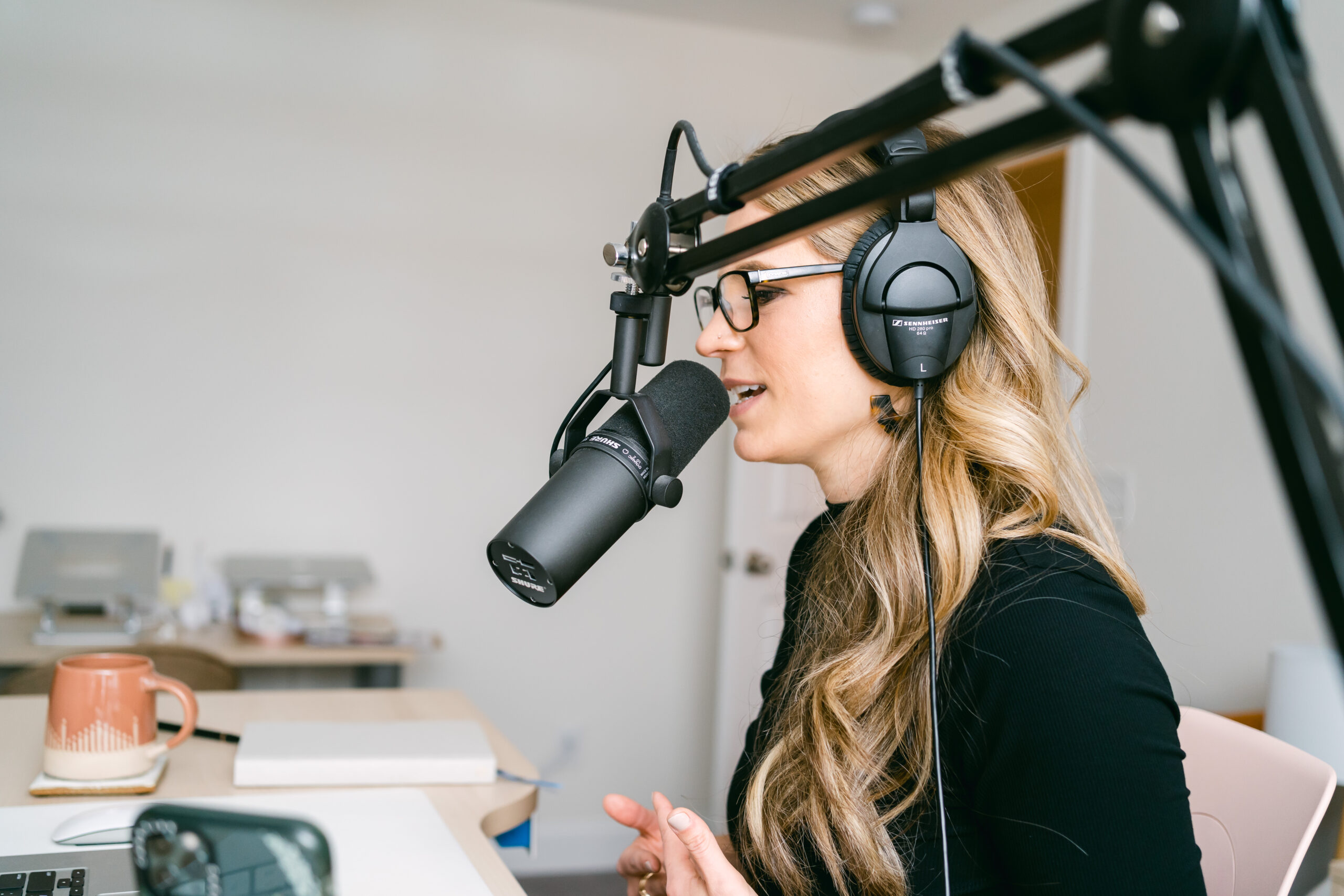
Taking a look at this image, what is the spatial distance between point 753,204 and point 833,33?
276 centimetres

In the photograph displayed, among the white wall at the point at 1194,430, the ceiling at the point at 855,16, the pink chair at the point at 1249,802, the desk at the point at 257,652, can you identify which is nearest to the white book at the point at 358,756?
the pink chair at the point at 1249,802

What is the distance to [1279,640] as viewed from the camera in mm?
2232

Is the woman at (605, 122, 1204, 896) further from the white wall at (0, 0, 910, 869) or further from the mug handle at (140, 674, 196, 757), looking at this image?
the white wall at (0, 0, 910, 869)

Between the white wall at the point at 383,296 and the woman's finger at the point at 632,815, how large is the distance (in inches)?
86.3

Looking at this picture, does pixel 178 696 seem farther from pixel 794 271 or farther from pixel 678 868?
pixel 794 271

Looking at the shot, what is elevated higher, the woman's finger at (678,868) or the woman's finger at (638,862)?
the woman's finger at (678,868)

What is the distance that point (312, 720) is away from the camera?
1.48m

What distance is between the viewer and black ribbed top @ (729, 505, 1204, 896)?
765 millimetres

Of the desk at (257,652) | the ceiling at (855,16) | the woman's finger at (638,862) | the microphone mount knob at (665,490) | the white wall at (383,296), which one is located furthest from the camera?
the ceiling at (855,16)

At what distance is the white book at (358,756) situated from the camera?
3.86 ft

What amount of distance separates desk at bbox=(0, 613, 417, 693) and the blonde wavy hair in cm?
176

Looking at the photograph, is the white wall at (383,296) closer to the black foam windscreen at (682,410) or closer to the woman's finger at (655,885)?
the woman's finger at (655,885)

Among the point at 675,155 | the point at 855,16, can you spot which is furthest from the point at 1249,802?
the point at 855,16

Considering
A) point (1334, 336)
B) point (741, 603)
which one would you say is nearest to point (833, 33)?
point (741, 603)
